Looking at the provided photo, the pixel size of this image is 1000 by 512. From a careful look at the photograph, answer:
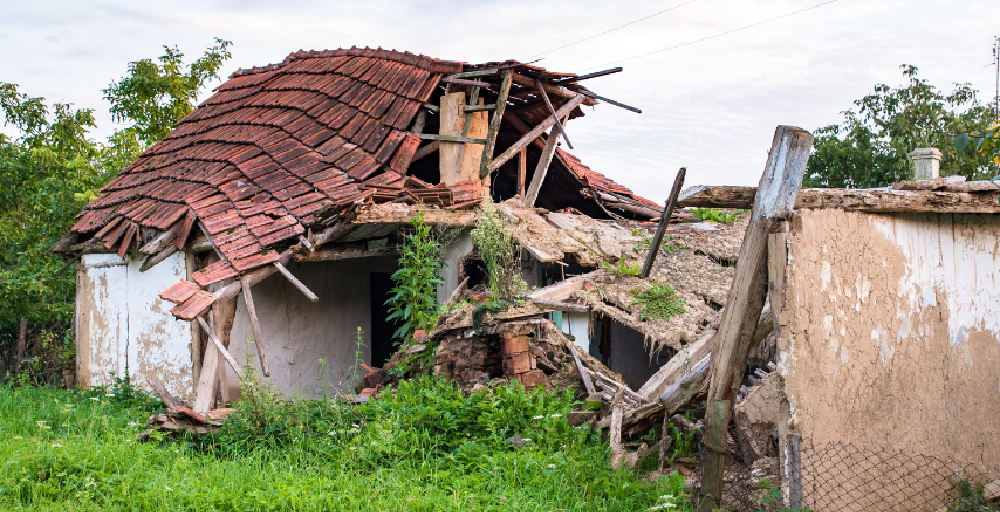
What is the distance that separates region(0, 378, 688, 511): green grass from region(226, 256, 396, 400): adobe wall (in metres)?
2.26

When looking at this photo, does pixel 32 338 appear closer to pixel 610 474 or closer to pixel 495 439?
pixel 495 439

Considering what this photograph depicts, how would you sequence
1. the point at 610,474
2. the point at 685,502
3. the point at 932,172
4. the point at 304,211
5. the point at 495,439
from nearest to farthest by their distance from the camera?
the point at 685,502 → the point at 610,474 → the point at 495,439 → the point at 932,172 → the point at 304,211

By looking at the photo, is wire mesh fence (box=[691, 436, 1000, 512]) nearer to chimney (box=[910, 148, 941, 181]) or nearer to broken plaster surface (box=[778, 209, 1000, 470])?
broken plaster surface (box=[778, 209, 1000, 470])

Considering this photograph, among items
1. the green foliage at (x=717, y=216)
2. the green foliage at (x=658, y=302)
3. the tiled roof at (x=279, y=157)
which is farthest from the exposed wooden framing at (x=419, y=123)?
the green foliage at (x=717, y=216)

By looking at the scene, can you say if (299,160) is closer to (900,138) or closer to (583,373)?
(583,373)

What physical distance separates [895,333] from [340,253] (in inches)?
250

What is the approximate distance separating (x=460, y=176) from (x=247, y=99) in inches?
176

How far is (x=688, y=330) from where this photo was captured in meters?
7.86

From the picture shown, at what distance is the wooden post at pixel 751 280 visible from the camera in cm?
467

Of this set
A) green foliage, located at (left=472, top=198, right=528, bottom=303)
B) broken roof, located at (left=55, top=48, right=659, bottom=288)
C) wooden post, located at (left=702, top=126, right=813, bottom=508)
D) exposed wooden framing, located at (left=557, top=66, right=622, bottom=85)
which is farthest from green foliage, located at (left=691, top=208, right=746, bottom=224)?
wooden post, located at (left=702, top=126, right=813, bottom=508)

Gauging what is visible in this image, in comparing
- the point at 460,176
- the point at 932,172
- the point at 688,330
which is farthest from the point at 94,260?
the point at 932,172

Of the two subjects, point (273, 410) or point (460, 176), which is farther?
point (460, 176)

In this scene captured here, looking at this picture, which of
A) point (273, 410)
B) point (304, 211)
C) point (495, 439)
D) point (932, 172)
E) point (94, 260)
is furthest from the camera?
point (94, 260)

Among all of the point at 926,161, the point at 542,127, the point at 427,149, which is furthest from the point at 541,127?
the point at 926,161
